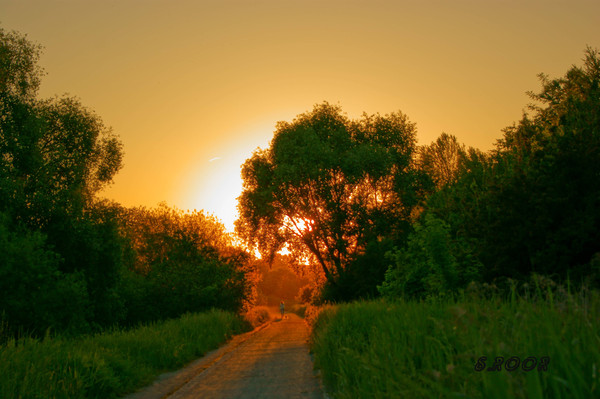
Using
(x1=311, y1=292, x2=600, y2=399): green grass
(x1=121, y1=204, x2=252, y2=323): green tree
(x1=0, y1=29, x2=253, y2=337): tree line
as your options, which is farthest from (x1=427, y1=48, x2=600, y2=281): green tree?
(x1=121, y1=204, x2=252, y2=323): green tree

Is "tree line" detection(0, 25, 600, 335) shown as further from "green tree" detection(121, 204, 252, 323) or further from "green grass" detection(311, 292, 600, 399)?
"green grass" detection(311, 292, 600, 399)

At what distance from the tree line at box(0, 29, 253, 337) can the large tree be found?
21.8 feet

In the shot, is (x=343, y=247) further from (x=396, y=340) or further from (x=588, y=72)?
(x=396, y=340)

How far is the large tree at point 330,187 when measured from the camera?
35094 millimetres

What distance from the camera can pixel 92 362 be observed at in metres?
12.2

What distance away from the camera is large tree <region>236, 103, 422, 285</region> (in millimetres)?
35094

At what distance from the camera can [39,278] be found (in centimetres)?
2236

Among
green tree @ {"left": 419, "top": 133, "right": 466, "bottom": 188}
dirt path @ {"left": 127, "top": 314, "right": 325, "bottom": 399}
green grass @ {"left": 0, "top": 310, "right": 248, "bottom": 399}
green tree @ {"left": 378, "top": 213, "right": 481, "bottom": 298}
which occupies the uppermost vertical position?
green tree @ {"left": 419, "top": 133, "right": 466, "bottom": 188}

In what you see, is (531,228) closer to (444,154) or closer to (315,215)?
(315,215)

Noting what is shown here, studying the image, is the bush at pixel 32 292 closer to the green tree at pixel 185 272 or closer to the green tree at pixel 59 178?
the green tree at pixel 59 178

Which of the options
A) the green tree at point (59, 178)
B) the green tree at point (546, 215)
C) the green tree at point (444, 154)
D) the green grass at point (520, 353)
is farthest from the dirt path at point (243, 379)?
the green tree at point (444, 154)

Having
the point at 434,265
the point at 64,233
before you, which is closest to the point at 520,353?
the point at 434,265

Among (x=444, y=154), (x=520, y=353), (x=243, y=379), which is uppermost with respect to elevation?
(x=444, y=154)

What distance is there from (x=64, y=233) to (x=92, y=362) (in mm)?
19137
